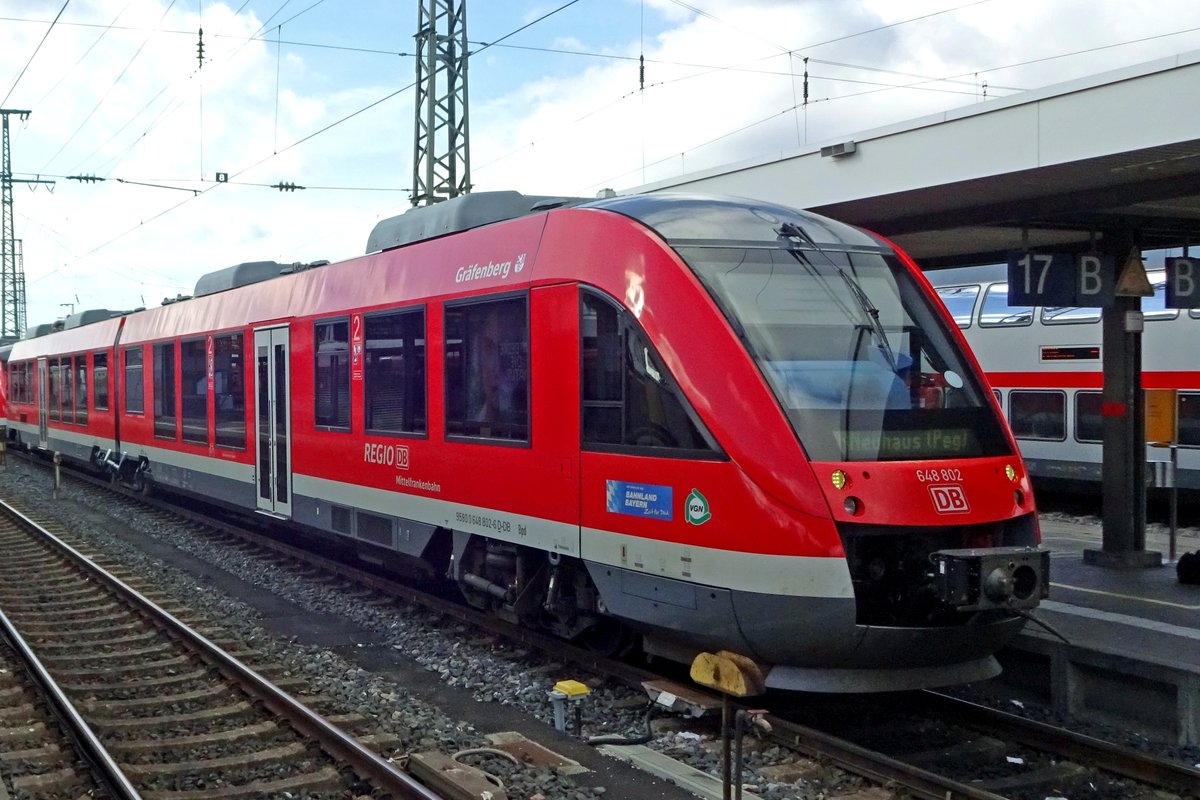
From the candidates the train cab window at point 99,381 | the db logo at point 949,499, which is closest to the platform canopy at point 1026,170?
the db logo at point 949,499

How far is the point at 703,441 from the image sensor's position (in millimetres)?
6402

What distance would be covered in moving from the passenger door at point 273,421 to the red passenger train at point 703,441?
245 centimetres

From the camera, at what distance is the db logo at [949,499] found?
620 centimetres

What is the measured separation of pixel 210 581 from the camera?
1216cm

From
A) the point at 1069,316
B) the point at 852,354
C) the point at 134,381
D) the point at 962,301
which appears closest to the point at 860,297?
the point at 852,354

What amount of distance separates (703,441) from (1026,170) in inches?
150

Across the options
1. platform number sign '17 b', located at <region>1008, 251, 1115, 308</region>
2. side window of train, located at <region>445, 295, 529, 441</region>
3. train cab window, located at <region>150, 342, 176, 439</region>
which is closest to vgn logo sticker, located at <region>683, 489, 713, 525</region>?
side window of train, located at <region>445, 295, 529, 441</region>

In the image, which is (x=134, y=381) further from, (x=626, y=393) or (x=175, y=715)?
(x=626, y=393)

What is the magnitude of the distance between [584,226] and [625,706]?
2991mm

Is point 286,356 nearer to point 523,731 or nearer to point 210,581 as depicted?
point 210,581

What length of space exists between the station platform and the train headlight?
2277mm

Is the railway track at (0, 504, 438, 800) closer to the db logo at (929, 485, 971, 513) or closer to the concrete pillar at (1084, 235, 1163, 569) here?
the db logo at (929, 485, 971, 513)

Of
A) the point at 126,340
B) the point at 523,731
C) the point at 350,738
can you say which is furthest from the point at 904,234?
the point at 126,340

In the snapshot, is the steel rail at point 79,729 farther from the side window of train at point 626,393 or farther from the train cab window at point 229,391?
the train cab window at point 229,391
